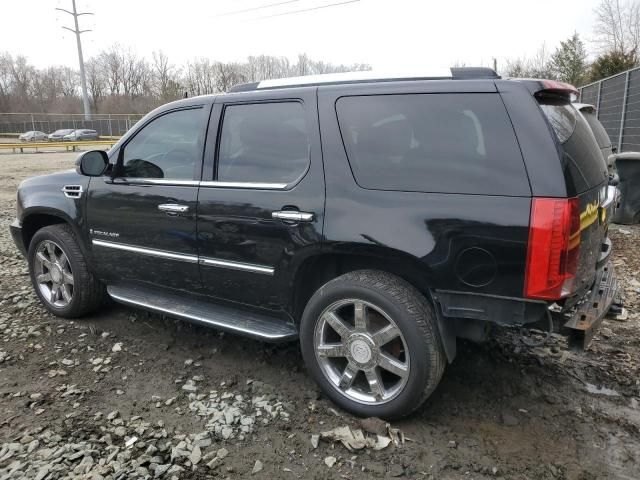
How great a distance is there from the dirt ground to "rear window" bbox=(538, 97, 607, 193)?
1355 millimetres

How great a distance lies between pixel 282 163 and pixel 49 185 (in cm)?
236

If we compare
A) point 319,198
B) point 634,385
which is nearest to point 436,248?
point 319,198

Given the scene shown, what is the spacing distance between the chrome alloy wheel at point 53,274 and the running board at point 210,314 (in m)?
0.60

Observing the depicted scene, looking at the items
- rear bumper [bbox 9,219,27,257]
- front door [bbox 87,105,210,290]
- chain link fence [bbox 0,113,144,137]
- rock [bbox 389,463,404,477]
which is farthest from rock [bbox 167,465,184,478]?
chain link fence [bbox 0,113,144,137]

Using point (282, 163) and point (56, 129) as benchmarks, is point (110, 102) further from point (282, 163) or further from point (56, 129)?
point (282, 163)

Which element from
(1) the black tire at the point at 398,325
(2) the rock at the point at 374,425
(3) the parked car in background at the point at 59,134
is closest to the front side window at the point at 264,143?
(1) the black tire at the point at 398,325

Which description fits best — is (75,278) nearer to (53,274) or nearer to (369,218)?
(53,274)

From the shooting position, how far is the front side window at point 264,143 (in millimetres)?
3092

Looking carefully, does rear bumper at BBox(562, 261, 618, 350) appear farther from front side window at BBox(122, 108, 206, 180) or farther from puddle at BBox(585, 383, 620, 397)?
front side window at BBox(122, 108, 206, 180)

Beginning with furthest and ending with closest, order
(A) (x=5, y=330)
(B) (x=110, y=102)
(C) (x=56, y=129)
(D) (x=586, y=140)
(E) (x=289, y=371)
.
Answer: (B) (x=110, y=102) → (C) (x=56, y=129) → (A) (x=5, y=330) → (E) (x=289, y=371) → (D) (x=586, y=140)

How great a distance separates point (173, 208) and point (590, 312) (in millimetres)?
2646

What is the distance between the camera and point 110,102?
2744 inches

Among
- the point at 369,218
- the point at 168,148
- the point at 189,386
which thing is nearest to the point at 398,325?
the point at 369,218

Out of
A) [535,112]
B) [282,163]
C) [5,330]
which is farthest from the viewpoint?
[5,330]
